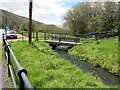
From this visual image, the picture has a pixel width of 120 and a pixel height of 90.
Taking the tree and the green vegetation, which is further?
the tree

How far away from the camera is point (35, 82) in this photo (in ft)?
11.9

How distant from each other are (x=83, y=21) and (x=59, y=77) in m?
24.9

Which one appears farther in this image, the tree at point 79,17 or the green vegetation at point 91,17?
the tree at point 79,17

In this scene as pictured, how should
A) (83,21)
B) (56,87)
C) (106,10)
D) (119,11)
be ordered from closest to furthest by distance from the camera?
(56,87)
(119,11)
(106,10)
(83,21)

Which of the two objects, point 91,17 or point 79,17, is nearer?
point 91,17

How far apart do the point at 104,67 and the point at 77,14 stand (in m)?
22.1

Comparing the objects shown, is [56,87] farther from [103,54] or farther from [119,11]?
[119,11]

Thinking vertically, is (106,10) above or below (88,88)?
above

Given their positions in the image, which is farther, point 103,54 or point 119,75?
point 103,54

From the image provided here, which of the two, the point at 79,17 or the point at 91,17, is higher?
the point at 79,17

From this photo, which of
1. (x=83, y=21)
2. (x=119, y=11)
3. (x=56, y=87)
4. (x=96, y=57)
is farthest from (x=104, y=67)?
(x=83, y=21)

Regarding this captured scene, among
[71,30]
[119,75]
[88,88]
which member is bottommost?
[119,75]

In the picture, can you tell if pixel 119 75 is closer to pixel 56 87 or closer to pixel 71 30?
pixel 56 87

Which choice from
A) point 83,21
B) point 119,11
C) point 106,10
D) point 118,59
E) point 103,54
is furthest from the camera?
point 83,21
